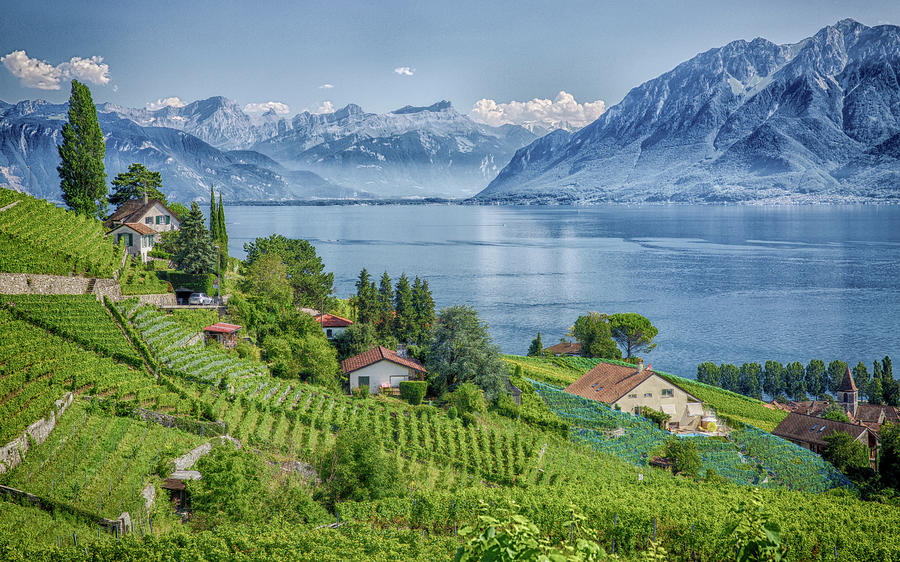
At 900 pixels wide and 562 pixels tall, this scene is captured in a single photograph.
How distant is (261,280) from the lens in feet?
191

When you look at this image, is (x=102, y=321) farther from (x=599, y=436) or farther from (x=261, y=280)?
(x=599, y=436)

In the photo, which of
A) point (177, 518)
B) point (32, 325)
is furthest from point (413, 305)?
point (177, 518)

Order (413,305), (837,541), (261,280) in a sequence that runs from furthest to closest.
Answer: (413,305) → (261,280) → (837,541)

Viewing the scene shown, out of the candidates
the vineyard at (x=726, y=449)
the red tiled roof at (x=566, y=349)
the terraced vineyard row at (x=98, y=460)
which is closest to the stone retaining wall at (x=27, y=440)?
the terraced vineyard row at (x=98, y=460)

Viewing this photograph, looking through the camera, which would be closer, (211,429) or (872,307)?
(211,429)

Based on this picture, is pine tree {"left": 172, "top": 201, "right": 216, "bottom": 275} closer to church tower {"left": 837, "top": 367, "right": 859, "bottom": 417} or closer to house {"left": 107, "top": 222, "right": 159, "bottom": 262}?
house {"left": 107, "top": 222, "right": 159, "bottom": 262}

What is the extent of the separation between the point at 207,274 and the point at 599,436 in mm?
34327

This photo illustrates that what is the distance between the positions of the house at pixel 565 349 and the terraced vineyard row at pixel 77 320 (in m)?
50.5

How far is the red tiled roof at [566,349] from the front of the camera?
77.2 m

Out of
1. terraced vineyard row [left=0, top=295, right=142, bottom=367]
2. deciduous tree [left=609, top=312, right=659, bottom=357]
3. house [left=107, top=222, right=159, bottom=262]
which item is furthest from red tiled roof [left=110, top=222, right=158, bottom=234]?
deciduous tree [left=609, top=312, right=659, bottom=357]

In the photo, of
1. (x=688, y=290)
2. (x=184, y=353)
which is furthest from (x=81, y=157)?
(x=688, y=290)

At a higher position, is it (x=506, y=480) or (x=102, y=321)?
(x=102, y=321)

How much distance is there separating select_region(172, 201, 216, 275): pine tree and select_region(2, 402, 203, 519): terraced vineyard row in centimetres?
2986

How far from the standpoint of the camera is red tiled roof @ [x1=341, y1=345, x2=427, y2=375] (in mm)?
44750
